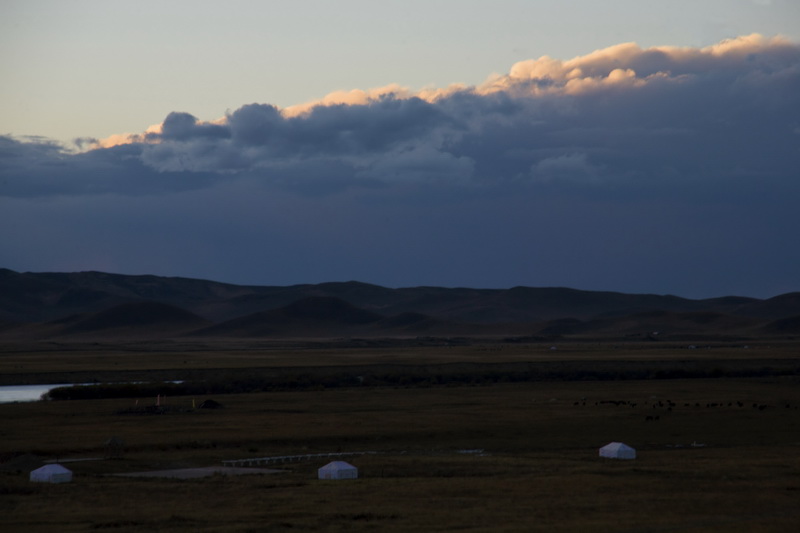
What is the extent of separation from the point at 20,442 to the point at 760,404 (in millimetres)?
40524

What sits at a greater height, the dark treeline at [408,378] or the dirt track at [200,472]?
the dark treeline at [408,378]

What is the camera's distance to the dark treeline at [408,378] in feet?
244

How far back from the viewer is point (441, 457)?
4131 centimetres

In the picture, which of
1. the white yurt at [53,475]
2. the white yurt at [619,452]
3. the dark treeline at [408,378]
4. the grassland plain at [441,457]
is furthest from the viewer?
the dark treeline at [408,378]

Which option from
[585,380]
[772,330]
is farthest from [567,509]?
[772,330]

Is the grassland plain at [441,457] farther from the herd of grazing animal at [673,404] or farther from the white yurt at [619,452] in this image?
the white yurt at [619,452]

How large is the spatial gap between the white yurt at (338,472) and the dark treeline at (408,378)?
39686 millimetres

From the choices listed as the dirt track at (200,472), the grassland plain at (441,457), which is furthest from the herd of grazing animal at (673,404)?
the dirt track at (200,472)

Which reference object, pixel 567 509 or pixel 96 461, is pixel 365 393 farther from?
pixel 567 509

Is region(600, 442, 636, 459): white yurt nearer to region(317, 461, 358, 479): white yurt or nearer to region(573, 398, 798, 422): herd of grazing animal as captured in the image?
region(317, 461, 358, 479): white yurt

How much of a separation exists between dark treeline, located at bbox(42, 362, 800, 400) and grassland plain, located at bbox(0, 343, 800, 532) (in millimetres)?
2691

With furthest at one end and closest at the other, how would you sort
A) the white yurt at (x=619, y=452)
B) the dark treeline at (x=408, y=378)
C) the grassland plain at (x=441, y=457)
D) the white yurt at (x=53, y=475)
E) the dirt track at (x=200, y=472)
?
the dark treeline at (x=408, y=378) → the white yurt at (x=619, y=452) → the dirt track at (x=200, y=472) → the white yurt at (x=53, y=475) → the grassland plain at (x=441, y=457)

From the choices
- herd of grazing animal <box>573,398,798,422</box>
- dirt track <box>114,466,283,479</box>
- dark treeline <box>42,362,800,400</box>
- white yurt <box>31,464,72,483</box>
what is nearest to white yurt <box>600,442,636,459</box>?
dirt track <box>114,466,283,479</box>

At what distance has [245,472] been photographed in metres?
37.4
